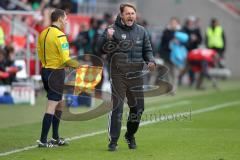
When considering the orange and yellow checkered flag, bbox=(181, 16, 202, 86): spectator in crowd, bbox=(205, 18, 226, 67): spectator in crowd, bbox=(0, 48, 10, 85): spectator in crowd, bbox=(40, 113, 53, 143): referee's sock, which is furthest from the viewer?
bbox=(205, 18, 226, 67): spectator in crowd

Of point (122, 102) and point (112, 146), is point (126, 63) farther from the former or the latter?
point (112, 146)

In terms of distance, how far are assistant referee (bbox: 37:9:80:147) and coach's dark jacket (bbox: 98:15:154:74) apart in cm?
65

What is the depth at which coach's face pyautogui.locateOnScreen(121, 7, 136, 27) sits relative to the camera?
11844mm

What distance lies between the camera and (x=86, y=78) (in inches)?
697

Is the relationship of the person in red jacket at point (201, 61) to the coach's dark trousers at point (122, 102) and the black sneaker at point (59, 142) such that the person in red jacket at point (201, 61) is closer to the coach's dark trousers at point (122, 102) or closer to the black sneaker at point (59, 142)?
the black sneaker at point (59, 142)

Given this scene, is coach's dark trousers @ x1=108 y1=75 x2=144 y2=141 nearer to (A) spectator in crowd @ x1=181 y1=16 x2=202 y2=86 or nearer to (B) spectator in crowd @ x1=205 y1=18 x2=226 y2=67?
(A) spectator in crowd @ x1=181 y1=16 x2=202 y2=86

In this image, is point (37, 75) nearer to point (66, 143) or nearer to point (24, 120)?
point (24, 120)

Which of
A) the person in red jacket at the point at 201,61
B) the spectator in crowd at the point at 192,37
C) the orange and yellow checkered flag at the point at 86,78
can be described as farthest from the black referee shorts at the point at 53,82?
the spectator in crowd at the point at 192,37

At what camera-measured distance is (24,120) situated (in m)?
17.0

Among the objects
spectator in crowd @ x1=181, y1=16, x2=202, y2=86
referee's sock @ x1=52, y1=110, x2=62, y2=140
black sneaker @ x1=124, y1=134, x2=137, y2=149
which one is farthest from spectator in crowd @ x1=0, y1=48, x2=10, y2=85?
black sneaker @ x1=124, y1=134, x2=137, y2=149

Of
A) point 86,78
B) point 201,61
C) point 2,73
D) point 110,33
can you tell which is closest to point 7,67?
point 2,73

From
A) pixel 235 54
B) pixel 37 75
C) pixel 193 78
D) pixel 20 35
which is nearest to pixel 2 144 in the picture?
pixel 37 75

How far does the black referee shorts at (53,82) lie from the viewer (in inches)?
495

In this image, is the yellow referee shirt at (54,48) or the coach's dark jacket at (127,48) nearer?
the coach's dark jacket at (127,48)
